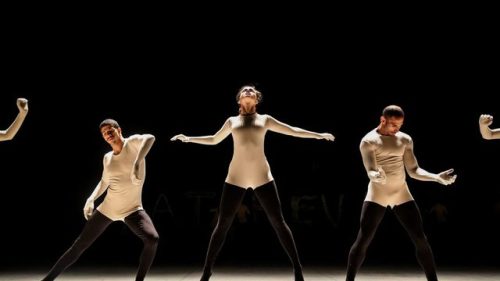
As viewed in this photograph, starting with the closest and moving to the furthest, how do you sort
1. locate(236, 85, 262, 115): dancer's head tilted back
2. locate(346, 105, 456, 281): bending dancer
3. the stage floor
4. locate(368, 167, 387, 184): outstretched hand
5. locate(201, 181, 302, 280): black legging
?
locate(368, 167, 387, 184): outstretched hand
locate(346, 105, 456, 281): bending dancer
locate(201, 181, 302, 280): black legging
locate(236, 85, 262, 115): dancer's head tilted back
the stage floor

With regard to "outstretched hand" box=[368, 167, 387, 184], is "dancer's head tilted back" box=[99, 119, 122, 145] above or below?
above

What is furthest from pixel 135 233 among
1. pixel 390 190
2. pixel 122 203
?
pixel 390 190

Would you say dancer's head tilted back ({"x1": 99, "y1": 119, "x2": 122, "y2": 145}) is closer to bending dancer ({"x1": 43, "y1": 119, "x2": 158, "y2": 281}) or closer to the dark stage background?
bending dancer ({"x1": 43, "y1": 119, "x2": 158, "y2": 281})

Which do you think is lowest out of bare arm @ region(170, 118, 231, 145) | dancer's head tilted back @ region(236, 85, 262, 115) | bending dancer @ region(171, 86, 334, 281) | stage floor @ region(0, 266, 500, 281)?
stage floor @ region(0, 266, 500, 281)

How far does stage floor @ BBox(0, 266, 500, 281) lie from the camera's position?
596cm

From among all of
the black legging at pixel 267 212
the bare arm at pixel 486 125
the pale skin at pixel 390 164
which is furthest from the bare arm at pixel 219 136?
the bare arm at pixel 486 125

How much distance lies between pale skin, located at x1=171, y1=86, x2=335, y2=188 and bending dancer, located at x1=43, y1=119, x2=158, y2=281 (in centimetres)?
71

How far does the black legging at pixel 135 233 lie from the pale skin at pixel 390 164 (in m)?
1.74

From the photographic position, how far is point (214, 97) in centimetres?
871

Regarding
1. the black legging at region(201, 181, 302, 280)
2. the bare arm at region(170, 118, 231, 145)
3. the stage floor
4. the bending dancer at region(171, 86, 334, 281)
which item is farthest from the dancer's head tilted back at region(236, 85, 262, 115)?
the stage floor

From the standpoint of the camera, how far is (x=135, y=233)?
15.8 ft

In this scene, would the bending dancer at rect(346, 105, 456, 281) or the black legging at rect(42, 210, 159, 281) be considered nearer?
the bending dancer at rect(346, 105, 456, 281)

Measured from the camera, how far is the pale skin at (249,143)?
16.3 ft

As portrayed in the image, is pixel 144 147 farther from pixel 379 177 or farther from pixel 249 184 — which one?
pixel 379 177
